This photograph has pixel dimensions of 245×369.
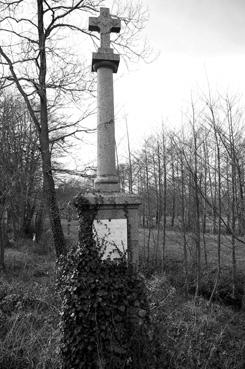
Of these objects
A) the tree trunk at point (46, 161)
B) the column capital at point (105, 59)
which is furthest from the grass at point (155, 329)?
the column capital at point (105, 59)

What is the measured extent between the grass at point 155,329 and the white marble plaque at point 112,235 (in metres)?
Answer: 0.76

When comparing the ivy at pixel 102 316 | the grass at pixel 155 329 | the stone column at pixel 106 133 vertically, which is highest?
the stone column at pixel 106 133

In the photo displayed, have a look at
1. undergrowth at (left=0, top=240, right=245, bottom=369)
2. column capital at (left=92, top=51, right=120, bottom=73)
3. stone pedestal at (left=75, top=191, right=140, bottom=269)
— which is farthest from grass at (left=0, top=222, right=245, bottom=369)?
column capital at (left=92, top=51, right=120, bottom=73)

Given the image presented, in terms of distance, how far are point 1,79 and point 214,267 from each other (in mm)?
8996

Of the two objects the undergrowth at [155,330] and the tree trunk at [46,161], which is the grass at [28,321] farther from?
the tree trunk at [46,161]

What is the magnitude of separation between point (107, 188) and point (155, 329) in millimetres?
1768

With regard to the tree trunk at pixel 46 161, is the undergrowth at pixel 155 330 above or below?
below

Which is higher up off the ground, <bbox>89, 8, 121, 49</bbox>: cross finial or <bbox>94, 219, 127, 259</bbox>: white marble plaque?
<bbox>89, 8, 121, 49</bbox>: cross finial

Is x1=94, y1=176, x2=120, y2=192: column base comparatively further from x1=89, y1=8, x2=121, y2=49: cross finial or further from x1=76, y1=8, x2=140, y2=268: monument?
x1=89, y1=8, x2=121, y2=49: cross finial

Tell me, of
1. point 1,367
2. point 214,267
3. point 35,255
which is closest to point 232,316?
point 214,267

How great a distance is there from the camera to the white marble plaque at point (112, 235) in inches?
137

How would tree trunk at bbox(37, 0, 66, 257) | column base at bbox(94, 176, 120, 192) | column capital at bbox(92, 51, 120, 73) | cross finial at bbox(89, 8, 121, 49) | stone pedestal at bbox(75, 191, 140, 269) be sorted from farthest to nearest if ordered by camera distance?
1. tree trunk at bbox(37, 0, 66, 257)
2. cross finial at bbox(89, 8, 121, 49)
3. column capital at bbox(92, 51, 120, 73)
4. column base at bbox(94, 176, 120, 192)
5. stone pedestal at bbox(75, 191, 140, 269)

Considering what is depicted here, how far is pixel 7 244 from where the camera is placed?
11.5 meters

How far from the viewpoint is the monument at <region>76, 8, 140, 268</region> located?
3482 mm
